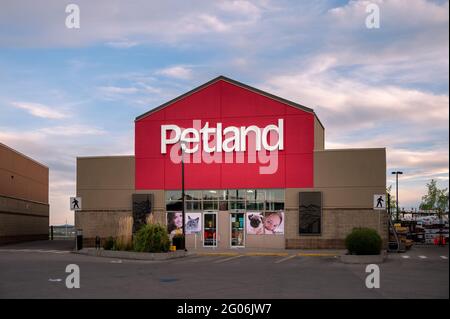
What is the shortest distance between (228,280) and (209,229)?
21.3m

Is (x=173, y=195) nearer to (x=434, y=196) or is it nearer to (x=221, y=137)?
(x=221, y=137)

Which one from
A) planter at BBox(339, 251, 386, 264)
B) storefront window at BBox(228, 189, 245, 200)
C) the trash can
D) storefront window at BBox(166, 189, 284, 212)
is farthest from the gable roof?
planter at BBox(339, 251, 386, 264)

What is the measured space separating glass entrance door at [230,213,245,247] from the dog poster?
17.4 inches

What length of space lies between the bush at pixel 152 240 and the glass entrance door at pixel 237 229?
337 inches

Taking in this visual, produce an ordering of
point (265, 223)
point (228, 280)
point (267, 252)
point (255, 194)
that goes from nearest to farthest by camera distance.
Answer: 1. point (228, 280)
2. point (267, 252)
3. point (265, 223)
4. point (255, 194)

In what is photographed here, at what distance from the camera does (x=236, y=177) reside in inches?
1607

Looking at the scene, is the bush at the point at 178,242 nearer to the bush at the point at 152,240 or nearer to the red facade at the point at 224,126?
the bush at the point at 152,240

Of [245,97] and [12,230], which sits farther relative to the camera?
[12,230]

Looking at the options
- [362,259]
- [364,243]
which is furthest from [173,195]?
[362,259]

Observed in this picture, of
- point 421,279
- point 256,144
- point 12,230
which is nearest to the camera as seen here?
point 421,279
